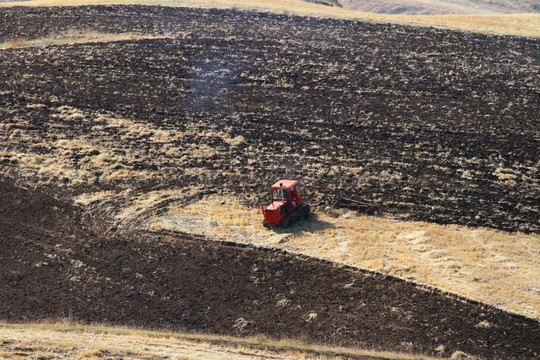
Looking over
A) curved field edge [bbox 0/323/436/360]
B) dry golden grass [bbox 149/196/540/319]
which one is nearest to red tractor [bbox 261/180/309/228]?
dry golden grass [bbox 149/196/540/319]

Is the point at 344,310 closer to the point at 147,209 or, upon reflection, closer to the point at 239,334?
the point at 239,334

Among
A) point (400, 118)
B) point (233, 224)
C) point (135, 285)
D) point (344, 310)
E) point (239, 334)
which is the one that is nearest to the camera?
point (239, 334)

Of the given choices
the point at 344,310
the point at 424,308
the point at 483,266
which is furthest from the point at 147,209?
the point at 483,266

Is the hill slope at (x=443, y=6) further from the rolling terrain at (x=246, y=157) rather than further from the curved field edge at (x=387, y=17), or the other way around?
the rolling terrain at (x=246, y=157)

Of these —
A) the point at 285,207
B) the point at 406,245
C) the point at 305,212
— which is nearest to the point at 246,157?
the point at 305,212

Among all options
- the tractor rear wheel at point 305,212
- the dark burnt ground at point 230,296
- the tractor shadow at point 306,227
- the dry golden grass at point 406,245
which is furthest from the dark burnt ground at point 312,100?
the dark burnt ground at point 230,296

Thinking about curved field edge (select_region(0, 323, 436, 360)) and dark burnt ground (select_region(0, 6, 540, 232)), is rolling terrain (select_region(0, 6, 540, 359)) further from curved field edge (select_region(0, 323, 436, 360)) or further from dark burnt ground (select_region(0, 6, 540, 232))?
curved field edge (select_region(0, 323, 436, 360))
